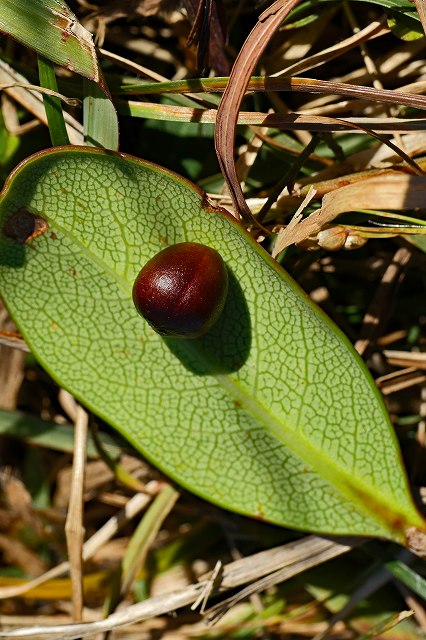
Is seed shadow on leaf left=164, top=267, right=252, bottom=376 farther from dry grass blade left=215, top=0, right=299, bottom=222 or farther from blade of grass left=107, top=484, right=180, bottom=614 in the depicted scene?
blade of grass left=107, top=484, right=180, bottom=614

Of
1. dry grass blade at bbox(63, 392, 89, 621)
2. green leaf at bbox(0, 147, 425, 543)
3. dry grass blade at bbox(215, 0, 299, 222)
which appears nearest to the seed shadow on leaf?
green leaf at bbox(0, 147, 425, 543)

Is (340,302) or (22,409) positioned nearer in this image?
(340,302)

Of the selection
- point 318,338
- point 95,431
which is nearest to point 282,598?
point 95,431

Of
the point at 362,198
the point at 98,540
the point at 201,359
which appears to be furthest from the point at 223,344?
the point at 98,540

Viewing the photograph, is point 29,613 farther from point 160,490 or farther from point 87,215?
point 87,215

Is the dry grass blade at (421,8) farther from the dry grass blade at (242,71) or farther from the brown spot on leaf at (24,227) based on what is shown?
the brown spot on leaf at (24,227)

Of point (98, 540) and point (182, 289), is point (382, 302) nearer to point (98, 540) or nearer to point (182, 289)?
point (182, 289)
